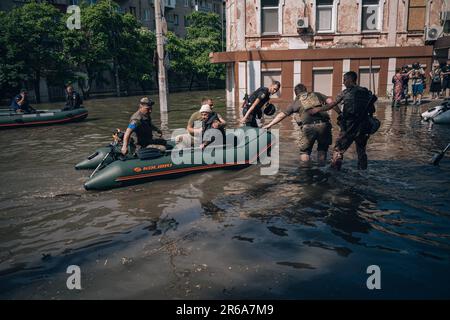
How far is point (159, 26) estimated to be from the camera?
17.3 meters

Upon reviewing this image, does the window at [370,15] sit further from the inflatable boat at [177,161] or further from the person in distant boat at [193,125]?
Result: the person in distant boat at [193,125]

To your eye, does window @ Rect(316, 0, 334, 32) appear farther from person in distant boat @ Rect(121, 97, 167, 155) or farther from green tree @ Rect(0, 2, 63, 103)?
green tree @ Rect(0, 2, 63, 103)

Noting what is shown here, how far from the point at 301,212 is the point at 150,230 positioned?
7.75 feet

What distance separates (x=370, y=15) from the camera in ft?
70.9

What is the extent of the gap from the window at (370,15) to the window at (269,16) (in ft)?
16.4

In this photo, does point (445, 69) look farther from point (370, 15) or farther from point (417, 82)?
point (370, 15)

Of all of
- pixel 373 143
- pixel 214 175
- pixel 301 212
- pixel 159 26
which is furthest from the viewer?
pixel 159 26

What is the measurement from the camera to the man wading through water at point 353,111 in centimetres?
698

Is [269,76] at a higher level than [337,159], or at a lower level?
higher

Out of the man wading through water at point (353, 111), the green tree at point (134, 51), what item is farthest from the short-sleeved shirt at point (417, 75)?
the green tree at point (134, 51)

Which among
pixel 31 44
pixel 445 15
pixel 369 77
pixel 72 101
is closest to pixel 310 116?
pixel 72 101

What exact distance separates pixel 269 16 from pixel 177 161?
56.1ft

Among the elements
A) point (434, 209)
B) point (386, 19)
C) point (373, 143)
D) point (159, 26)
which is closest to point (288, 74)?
point (386, 19)
